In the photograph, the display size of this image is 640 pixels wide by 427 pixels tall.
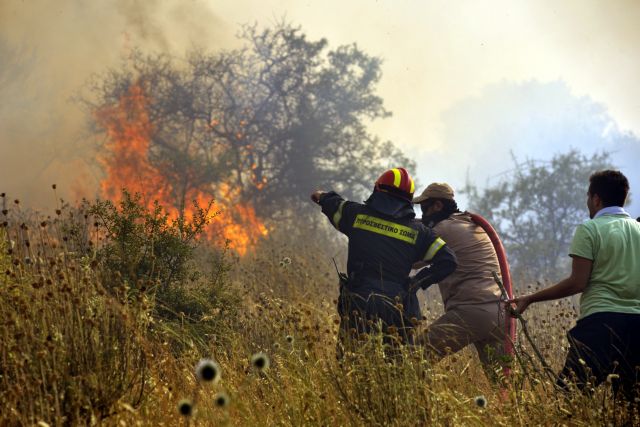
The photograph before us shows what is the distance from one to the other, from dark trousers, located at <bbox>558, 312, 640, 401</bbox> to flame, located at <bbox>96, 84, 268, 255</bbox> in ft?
47.3

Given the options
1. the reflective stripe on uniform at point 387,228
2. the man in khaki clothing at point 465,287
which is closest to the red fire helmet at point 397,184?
the reflective stripe on uniform at point 387,228

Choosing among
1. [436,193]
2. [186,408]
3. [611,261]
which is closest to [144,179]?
[436,193]

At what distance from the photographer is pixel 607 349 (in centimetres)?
413

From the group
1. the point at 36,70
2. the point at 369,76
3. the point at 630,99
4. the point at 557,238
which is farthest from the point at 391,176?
the point at 630,99

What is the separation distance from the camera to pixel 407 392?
388cm

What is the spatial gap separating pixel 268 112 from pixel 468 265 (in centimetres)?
1865

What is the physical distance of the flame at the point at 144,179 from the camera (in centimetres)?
1973

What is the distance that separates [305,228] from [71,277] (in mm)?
16164

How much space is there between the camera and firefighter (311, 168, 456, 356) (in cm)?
516

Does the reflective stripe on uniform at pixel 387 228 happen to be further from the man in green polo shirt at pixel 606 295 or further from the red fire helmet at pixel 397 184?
the man in green polo shirt at pixel 606 295

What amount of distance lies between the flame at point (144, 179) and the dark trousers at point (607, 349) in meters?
14.4

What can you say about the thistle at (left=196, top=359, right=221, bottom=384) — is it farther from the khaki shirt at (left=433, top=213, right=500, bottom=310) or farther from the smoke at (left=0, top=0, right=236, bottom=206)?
the smoke at (left=0, top=0, right=236, bottom=206)

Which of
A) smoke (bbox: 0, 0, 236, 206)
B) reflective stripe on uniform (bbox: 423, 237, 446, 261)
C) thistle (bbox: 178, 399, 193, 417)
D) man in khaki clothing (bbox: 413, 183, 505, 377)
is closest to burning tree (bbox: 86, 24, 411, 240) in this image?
smoke (bbox: 0, 0, 236, 206)

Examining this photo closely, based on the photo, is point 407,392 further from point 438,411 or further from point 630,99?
point 630,99
